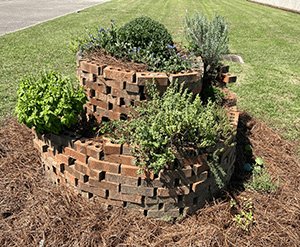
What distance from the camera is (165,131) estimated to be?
2832 millimetres

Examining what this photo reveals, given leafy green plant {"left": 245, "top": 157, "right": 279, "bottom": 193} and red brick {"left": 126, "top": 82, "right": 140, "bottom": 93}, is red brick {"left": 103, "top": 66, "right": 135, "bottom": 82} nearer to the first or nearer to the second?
red brick {"left": 126, "top": 82, "right": 140, "bottom": 93}

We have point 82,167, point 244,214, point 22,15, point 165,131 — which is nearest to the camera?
point 165,131

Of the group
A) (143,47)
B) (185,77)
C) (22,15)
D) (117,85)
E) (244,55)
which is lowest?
(22,15)

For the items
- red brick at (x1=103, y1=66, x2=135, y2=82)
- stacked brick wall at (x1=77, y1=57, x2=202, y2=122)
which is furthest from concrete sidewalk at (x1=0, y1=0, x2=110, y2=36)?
red brick at (x1=103, y1=66, x2=135, y2=82)

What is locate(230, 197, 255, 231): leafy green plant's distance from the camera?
3.09 m

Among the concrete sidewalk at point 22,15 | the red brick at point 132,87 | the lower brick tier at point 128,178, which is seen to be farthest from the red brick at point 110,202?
the concrete sidewalk at point 22,15

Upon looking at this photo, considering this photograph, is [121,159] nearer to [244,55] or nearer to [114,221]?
[114,221]

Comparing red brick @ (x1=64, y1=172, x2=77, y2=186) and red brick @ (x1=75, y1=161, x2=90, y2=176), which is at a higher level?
red brick @ (x1=75, y1=161, x2=90, y2=176)

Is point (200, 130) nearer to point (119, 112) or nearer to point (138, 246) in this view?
point (119, 112)

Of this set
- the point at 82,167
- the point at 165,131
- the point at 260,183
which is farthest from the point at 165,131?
the point at 260,183

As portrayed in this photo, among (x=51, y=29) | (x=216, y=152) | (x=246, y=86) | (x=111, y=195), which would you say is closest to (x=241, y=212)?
(x=216, y=152)

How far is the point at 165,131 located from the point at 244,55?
298 inches

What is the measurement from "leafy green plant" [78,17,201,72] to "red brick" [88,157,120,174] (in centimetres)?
126

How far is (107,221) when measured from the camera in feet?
9.75
